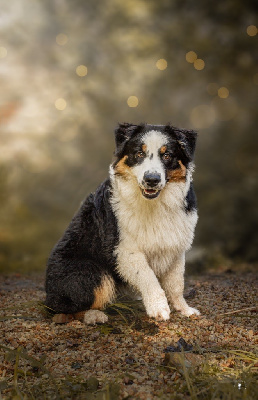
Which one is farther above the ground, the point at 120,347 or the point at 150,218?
the point at 150,218

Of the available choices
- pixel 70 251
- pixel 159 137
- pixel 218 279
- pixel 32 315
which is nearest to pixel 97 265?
pixel 70 251

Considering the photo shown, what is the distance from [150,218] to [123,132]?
0.74 meters

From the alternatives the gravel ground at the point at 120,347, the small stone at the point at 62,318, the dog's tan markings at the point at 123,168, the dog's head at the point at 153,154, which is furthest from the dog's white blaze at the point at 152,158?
the small stone at the point at 62,318

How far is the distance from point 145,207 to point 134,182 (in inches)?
9.3

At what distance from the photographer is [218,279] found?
563 cm

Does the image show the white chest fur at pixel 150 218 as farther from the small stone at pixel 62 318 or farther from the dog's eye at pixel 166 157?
the small stone at pixel 62 318

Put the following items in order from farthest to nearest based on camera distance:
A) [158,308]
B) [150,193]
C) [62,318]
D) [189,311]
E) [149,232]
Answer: [189,311], [62,318], [149,232], [158,308], [150,193]

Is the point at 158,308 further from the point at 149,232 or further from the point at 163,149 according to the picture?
the point at 163,149

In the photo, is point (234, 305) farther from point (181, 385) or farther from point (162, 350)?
point (181, 385)

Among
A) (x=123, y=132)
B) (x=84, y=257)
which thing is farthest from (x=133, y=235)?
(x=123, y=132)

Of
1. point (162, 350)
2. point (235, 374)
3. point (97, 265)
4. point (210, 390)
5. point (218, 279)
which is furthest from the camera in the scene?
point (218, 279)

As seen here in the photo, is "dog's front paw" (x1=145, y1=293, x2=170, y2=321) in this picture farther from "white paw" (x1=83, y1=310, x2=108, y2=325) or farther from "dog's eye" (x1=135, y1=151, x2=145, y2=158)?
"dog's eye" (x1=135, y1=151, x2=145, y2=158)

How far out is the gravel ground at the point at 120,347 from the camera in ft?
8.77

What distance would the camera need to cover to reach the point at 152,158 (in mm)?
3502
